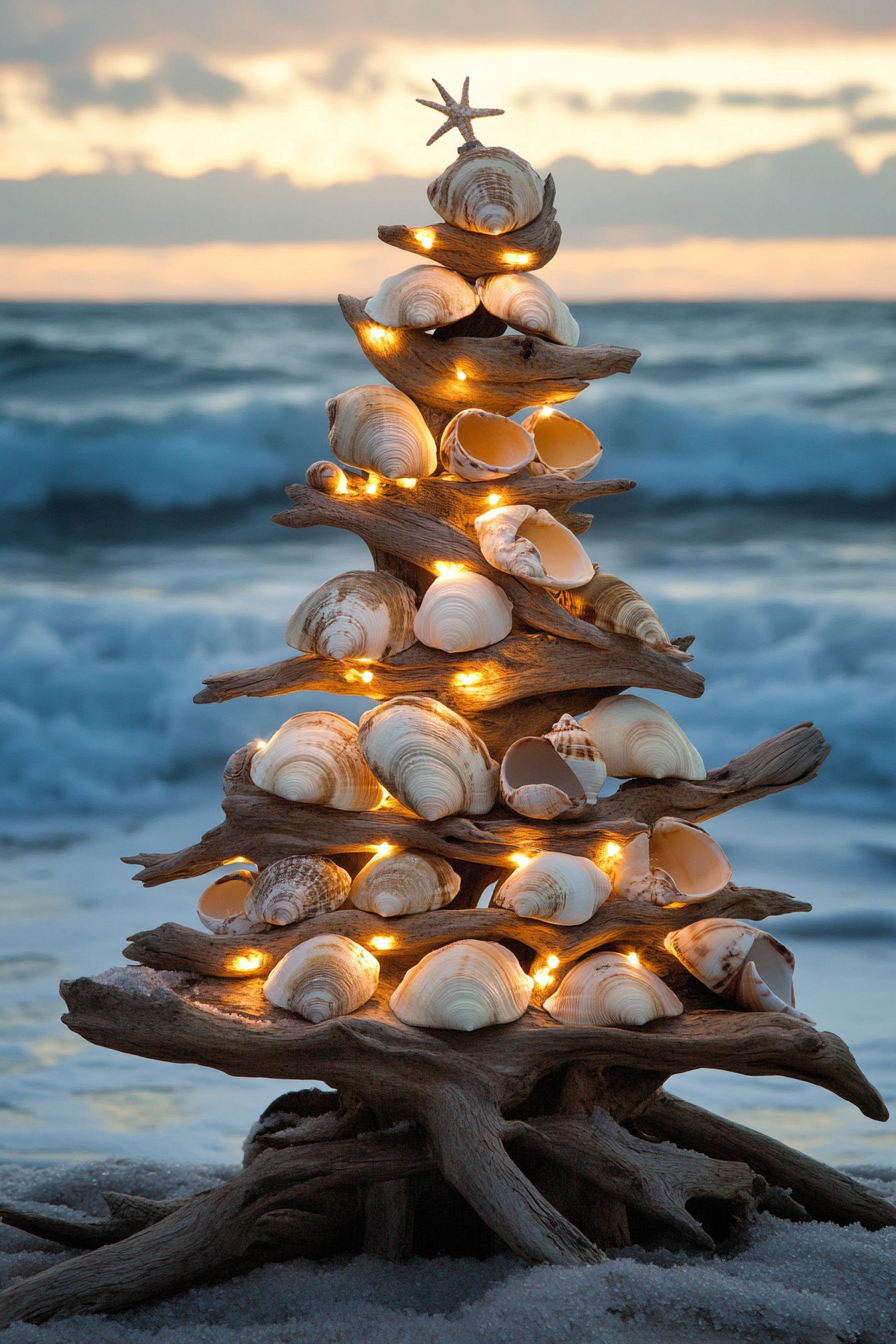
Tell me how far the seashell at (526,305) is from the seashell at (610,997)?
4.97 feet

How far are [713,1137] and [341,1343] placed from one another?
118 cm

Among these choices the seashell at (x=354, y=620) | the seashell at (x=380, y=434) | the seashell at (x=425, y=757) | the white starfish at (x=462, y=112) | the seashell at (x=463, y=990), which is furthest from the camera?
the white starfish at (x=462, y=112)

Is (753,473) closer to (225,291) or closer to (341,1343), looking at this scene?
(225,291)

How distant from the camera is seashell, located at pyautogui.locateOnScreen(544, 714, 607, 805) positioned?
2955mm

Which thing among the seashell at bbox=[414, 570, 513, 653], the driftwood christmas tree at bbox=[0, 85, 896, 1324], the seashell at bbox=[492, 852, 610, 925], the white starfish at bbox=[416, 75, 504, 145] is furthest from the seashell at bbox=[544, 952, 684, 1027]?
the white starfish at bbox=[416, 75, 504, 145]

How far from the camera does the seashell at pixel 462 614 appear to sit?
300cm

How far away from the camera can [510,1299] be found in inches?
99.5

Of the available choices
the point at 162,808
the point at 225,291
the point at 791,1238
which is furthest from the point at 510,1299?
the point at 225,291

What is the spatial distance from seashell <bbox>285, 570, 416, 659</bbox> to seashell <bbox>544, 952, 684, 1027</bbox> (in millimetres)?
891

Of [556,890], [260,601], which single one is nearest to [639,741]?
[556,890]

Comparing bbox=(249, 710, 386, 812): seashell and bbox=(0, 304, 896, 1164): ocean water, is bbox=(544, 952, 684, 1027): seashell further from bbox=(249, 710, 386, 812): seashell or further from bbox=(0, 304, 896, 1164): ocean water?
bbox=(0, 304, 896, 1164): ocean water

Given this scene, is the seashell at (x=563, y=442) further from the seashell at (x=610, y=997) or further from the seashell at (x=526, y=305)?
the seashell at (x=610, y=997)

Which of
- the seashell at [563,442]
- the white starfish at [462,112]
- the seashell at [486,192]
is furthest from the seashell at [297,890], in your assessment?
the white starfish at [462,112]

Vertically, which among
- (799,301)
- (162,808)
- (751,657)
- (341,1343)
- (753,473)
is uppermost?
(799,301)
